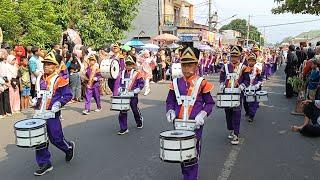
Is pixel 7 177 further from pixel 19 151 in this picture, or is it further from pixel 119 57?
pixel 119 57

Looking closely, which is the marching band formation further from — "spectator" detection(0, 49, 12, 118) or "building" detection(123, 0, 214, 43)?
"building" detection(123, 0, 214, 43)

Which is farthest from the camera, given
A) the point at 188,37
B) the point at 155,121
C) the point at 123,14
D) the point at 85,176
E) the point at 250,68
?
the point at 188,37

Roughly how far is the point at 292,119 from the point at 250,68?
269cm

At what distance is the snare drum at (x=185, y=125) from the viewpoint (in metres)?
5.66

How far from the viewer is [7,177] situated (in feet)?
21.7

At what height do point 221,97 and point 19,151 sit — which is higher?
point 221,97

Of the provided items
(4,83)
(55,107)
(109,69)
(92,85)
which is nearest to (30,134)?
(55,107)

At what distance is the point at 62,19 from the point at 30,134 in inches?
715

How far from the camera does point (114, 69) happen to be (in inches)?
474

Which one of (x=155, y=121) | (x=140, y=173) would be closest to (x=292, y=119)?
(x=155, y=121)

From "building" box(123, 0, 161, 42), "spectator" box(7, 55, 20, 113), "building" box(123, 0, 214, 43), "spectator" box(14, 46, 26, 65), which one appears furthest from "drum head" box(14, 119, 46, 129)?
"building" box(123, 0, 161, 42)

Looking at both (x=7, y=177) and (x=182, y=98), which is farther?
(x=7, y=177)

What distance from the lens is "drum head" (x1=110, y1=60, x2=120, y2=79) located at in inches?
468

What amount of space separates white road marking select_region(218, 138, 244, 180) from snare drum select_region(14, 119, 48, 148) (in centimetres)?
261
